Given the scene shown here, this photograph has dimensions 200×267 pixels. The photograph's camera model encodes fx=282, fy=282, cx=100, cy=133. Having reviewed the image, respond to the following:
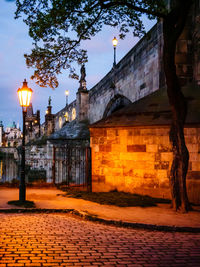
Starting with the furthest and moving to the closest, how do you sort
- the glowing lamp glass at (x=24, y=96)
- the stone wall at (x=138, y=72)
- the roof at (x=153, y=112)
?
the stone wall at (x=138, y=72)
the roof at (x=153, y=112)
the glowing lamp glass at (x=24, y=96)

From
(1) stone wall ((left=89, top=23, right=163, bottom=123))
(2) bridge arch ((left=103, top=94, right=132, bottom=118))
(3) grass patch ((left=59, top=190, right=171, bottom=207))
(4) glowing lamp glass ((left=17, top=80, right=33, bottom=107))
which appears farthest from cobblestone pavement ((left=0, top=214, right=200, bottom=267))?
(2) bridge arch ((left=103, top=94, right=132, bottom=118))

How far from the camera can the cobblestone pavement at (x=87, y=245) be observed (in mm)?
4129

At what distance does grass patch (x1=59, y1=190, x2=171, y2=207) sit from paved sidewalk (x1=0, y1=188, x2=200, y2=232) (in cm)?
31

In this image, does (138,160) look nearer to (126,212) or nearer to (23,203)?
(126,212)

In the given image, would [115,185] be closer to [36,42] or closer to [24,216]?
[24,216]

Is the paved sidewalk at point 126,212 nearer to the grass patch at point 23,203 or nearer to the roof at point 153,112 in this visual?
the grass patch at point 23,203

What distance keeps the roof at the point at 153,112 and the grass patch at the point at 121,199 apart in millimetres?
2656

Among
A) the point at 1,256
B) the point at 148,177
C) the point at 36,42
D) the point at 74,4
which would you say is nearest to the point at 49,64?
the point at 36,42

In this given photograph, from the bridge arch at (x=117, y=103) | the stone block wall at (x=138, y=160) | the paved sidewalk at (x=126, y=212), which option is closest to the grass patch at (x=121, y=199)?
the paved sidewalk at (x=126, y=212)

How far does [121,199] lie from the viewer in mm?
9461

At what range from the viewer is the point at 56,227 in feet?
19.9

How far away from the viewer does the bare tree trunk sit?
7805 millimetres

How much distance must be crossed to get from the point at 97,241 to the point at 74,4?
6.89 metres

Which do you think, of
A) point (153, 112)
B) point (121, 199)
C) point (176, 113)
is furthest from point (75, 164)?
point (176, 113)
